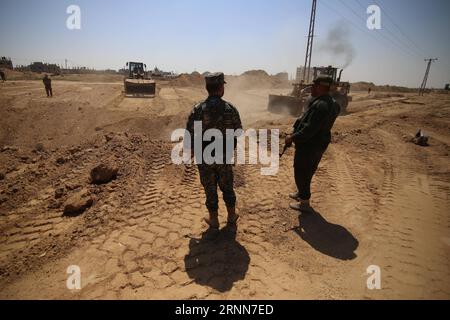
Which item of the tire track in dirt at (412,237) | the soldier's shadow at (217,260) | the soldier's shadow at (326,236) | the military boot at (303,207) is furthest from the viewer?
the military boot at (303,207)

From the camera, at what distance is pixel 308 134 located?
3281 millimetres

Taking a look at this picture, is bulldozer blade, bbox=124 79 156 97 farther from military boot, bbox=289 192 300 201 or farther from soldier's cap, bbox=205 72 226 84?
soldier's cap, bbox=205 72 226 84

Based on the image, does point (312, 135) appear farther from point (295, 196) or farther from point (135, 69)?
point (135, 69)

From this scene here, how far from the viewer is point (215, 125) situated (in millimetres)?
2930

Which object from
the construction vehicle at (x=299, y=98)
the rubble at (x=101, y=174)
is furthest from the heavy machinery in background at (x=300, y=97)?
the rubble at (x=101, y=174)

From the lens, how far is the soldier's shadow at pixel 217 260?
2.58m

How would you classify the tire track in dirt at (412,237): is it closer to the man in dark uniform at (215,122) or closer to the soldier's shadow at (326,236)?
the soldier's shadow at (326,236)

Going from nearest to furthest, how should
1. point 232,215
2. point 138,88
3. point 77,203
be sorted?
point 232,215
point 77,203
point 138,88

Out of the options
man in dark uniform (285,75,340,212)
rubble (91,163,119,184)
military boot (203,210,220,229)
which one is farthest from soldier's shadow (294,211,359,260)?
rubble (91,163,119,184)

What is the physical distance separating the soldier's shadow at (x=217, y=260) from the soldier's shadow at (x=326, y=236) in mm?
905

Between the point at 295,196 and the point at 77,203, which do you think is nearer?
the point at 77,203

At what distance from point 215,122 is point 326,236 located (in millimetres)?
2054

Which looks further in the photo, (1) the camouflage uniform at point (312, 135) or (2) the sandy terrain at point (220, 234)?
(1) the camouflage uniform at point (312, 135)

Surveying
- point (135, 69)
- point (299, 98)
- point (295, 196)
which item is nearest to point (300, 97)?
point (299, 98)
